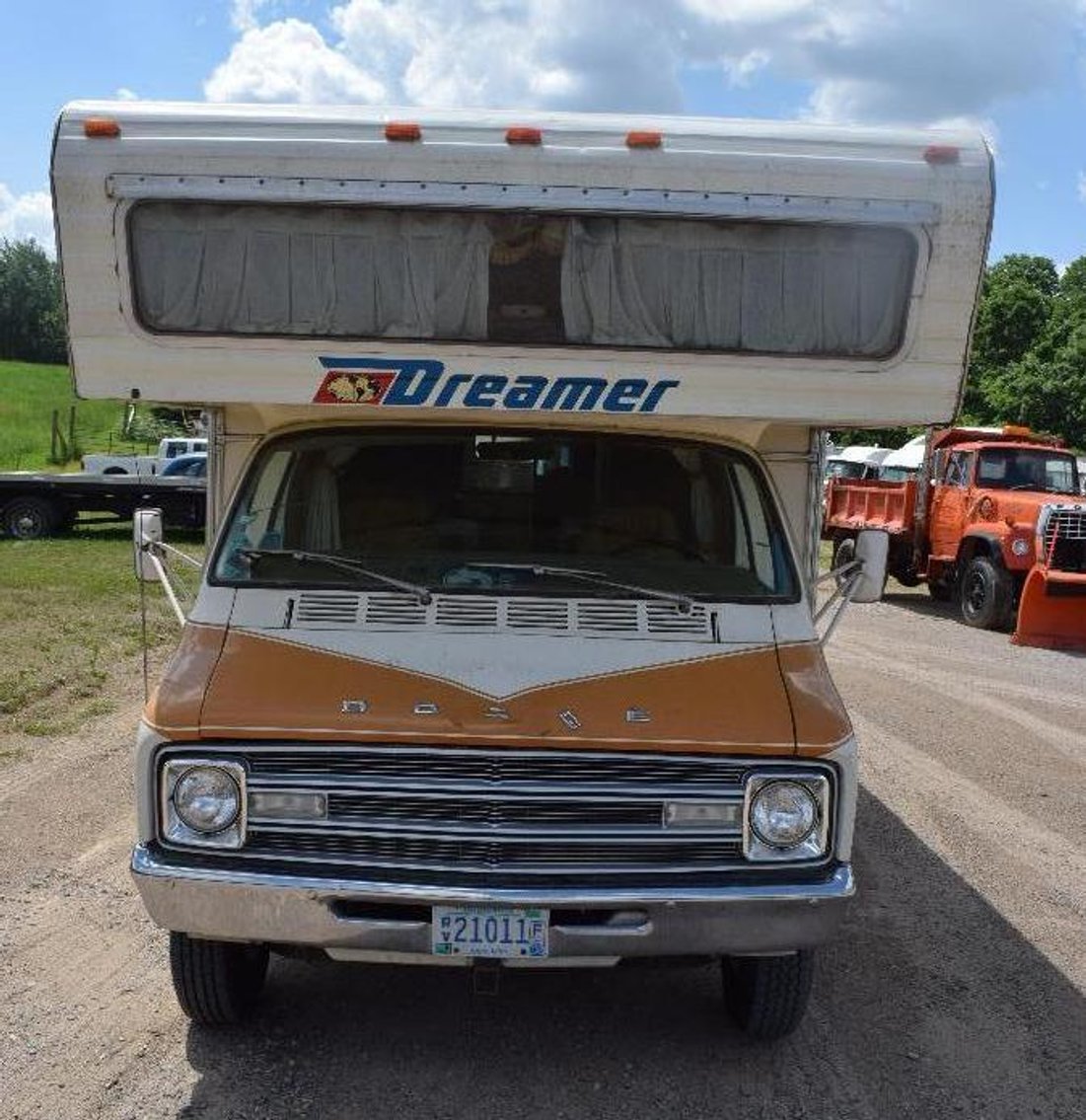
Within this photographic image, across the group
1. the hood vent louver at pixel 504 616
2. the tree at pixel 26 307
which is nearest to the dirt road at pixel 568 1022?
the hood vent louver at pixel 504 616

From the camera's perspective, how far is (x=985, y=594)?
1498cm

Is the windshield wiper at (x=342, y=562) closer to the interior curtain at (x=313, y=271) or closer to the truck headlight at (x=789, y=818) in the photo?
the interior curtain at (x=313, y=271)

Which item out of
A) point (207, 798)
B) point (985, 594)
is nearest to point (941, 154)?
point (207, 798)

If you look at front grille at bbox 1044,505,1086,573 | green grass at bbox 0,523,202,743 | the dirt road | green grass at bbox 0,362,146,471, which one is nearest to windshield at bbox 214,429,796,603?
the dirt road

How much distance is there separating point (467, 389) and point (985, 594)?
12.2m

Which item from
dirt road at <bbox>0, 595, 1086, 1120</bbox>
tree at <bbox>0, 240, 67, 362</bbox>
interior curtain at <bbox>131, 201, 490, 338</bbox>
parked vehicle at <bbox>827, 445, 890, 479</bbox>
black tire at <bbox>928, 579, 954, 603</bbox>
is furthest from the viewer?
tree at <bbox>0, 240, 67, 362</bbox>

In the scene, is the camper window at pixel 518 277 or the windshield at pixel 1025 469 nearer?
the camper window at pixel 518 277

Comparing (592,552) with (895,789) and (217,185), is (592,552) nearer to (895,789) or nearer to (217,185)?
(217,185)

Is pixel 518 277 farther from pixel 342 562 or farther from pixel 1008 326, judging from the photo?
pixel 1008 326

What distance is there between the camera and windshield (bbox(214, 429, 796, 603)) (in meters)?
4.50

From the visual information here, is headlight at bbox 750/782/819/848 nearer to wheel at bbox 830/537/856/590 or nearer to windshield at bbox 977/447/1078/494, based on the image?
wheel at bbox 830/537/856/590

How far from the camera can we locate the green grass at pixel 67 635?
8664mm

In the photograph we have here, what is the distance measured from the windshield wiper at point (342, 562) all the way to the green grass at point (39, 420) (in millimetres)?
30969

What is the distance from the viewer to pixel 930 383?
4.21 m
